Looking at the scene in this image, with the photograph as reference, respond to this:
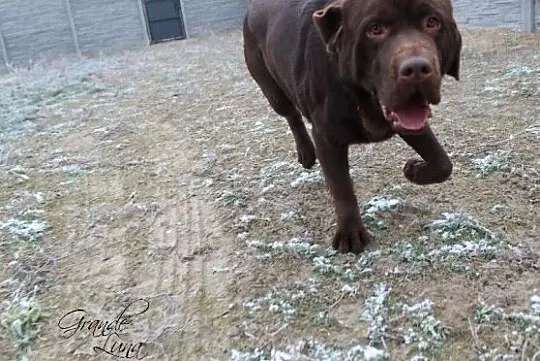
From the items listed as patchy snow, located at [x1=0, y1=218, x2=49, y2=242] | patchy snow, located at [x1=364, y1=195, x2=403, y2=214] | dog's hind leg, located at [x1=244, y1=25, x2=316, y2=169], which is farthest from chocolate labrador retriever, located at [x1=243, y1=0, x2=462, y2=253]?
patchy snow, located at [x1=0, y1=218, x2=49, y2=242]

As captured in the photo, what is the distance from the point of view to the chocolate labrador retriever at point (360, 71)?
2.15 metres

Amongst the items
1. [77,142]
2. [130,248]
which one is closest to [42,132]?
[77,142]

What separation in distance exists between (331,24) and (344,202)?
77 centimetres

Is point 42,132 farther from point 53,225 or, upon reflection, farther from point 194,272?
point 194,272

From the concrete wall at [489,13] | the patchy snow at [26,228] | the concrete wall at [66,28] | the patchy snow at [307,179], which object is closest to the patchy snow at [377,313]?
the patchy snow at [307,179]

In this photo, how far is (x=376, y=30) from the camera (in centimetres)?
222

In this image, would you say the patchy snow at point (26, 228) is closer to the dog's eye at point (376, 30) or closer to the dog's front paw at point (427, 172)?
the dog's front paw at point (427, 172)

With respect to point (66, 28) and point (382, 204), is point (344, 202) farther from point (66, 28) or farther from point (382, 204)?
point (66, 28)

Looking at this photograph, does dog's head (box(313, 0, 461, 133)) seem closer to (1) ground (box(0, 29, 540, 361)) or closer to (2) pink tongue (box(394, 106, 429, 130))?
(2) pink tongue (box(394, 106, 429, 130))

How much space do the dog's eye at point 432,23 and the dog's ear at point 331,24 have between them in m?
0.31

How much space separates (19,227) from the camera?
3.48 metres

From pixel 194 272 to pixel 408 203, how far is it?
1086 millimetres

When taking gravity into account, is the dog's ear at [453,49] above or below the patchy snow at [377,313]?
above

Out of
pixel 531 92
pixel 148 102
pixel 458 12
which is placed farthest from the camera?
pixel 458 12
